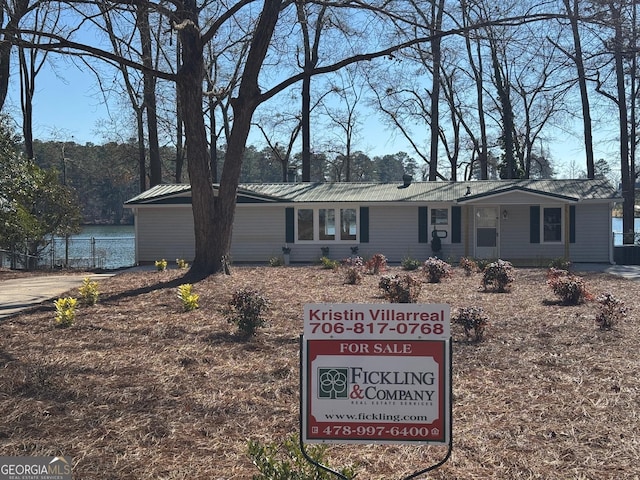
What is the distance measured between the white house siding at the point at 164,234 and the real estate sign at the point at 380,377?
18.7 metres

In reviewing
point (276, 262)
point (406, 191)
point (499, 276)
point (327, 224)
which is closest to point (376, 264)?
point (499, 276)

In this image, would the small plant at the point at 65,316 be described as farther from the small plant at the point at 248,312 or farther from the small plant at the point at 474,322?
the small plant at the point at 474,322

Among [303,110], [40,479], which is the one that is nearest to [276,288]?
[40,479]

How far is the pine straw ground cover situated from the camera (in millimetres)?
3840

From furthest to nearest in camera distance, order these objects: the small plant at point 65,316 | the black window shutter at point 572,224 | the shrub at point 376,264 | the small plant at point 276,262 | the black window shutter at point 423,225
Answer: the black window shutter at point 423,225
the black window shutter at point 572,224
the small plant at point 276,262
the shrub at point 376,264
the small plant at point 65,316

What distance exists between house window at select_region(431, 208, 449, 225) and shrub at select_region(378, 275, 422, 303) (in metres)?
10.6

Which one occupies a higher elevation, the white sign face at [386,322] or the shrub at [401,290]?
the white sign face at [386,322]

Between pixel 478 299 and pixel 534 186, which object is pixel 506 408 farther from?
pixel 534 186

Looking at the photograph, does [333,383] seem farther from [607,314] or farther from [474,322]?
[607,314]

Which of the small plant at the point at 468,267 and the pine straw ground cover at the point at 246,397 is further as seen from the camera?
the small plant at the point at 468,267

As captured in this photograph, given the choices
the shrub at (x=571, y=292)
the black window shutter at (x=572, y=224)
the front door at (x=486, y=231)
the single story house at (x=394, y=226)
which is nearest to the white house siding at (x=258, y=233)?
the single story house at (x=394, y=226)

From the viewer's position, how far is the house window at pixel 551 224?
20391mm

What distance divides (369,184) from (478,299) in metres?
13.3

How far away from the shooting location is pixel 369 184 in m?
23.7
